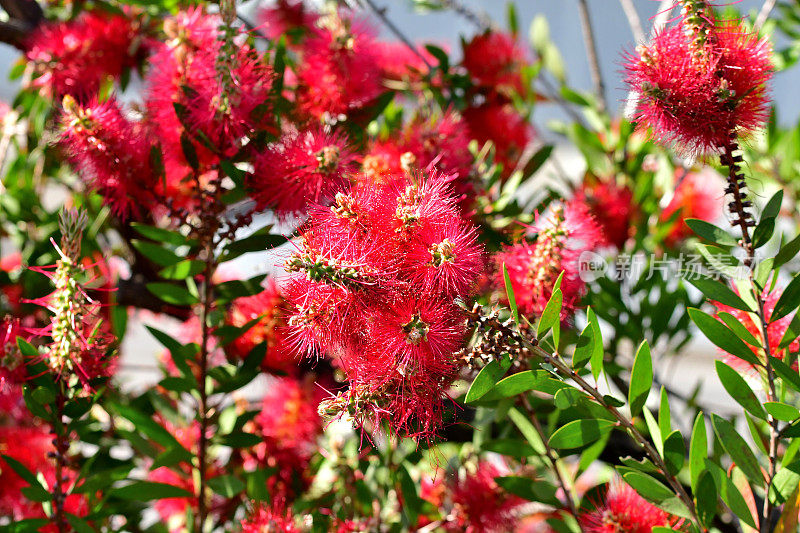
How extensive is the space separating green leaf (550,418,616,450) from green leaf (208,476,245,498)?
312 mm

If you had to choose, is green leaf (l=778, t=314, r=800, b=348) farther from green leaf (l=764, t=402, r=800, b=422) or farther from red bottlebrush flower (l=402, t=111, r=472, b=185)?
red bottlebrush flower (l=402, t=111, r=472, b=185)

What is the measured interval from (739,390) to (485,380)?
0.20 m

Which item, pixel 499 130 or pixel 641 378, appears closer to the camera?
pixel 641 378

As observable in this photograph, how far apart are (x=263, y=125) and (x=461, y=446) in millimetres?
434

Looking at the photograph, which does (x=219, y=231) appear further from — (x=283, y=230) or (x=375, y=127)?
(x=375, y=127)

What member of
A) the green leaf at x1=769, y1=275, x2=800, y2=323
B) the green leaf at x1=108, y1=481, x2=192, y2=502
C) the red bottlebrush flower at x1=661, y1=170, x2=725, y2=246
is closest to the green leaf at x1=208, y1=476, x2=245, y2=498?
the green leaf at x1=108, y1=481, x2=192, y2=502

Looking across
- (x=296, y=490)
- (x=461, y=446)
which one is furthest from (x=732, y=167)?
(x=296, y=490)

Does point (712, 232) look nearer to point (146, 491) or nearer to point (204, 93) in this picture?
point (204, 93)

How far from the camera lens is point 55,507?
1.90 ft

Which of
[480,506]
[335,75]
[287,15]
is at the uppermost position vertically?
[287,15]

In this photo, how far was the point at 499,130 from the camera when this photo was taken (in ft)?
2.89

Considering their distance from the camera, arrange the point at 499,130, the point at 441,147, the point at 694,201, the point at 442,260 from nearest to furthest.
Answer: the point at 442,260
the point at 441,147
the point at 499,130
the point at 694,201

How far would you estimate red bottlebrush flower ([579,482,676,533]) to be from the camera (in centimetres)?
53

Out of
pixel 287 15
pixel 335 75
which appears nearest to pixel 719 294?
pixel 335 75
